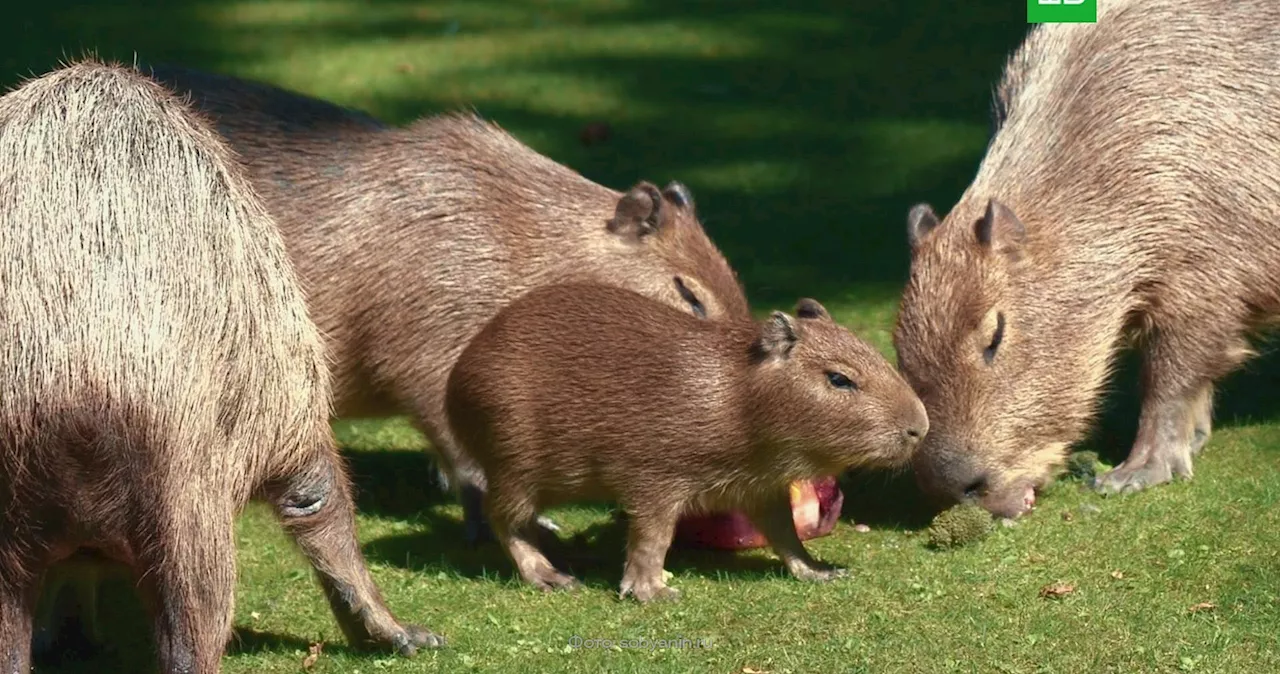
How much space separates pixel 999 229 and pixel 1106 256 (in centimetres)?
43

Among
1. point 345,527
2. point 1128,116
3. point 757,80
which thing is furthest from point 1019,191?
point 757,80

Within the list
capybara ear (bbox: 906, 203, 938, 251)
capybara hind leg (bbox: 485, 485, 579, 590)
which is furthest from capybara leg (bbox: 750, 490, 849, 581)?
capybara ear (bbox: 906, 203, 938, 251)

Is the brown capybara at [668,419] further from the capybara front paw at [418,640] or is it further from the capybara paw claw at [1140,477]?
the capybara paw claw at [1140,477]

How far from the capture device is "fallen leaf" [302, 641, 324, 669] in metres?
4.96

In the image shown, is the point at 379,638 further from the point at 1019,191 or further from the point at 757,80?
the point at 757,80

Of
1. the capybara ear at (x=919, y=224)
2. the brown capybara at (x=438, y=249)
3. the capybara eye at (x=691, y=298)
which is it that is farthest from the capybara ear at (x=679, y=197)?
the capybara ear at (x=919, y=224)

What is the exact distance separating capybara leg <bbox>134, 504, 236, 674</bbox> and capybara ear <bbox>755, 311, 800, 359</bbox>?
1940 millimetres

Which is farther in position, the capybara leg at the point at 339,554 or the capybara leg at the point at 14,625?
the capybara leg at the point at 339,554

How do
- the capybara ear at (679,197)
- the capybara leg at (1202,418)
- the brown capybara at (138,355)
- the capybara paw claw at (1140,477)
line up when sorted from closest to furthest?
the brown capybara at (138,355), the capybara paw claw at (1140,477), the capybara leg at (1202,418), the capybara ear at (679,197)

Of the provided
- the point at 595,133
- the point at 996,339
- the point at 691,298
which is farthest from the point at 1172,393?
the point at 595,133

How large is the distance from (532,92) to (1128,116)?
4916 millimetres

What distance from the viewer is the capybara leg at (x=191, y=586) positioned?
411 cm

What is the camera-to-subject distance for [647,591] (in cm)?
548

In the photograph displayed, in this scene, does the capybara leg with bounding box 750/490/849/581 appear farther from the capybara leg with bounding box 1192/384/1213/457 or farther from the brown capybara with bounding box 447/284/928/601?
the capybara leg with bounding box 1192/384/1213/457
